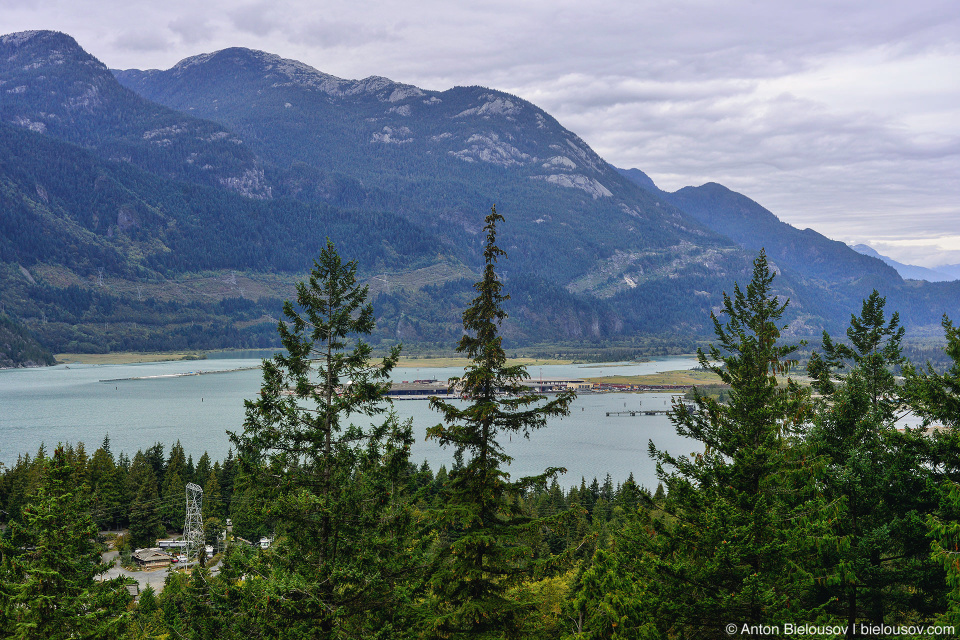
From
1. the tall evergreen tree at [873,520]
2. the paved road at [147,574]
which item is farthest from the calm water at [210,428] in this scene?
the tall evergreen tree at [873,520]

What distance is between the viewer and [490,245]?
47.6 ft

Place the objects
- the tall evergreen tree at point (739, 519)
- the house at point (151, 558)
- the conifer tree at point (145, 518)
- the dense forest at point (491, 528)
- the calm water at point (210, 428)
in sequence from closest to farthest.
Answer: the tall evergreen tree at point (739, 519), the dense forest at point (491, 528), the house at point (151, 558), the conifer tree at point (145, 518), the calm water at point (210, 428)

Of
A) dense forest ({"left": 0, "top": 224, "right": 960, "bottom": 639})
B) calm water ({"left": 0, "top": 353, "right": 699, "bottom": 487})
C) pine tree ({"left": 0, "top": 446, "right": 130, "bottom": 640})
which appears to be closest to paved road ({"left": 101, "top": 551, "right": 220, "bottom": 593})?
pine tree ({"left": 0, "top": 446, "right": 130, "bottom": 640})

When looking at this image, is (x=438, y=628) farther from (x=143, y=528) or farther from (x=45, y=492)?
(x=143, y=528)

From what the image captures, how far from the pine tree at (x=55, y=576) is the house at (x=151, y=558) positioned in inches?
1801

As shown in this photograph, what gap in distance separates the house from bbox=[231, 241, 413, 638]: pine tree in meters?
48.3

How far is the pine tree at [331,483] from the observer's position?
1345 centimetres

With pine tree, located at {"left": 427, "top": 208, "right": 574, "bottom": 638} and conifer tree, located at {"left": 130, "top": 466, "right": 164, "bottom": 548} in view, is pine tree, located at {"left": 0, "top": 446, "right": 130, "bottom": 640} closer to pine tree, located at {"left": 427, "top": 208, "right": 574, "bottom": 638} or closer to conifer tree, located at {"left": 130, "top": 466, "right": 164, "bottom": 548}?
pine tree, located at {"left": 427, "top": 208, "right": 574, "bottom": 638}

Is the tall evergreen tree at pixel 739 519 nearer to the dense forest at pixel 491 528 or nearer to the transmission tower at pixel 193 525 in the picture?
the dense forest at pixel 491 528

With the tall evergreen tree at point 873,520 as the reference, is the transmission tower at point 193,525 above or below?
below

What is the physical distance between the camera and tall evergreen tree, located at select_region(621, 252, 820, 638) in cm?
1280

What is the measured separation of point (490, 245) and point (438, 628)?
743 centimetres

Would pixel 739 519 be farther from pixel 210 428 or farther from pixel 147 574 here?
pixel 210 428

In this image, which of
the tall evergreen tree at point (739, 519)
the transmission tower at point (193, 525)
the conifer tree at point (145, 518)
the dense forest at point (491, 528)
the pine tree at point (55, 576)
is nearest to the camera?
the tall evergreen tree at point (739, 519)
